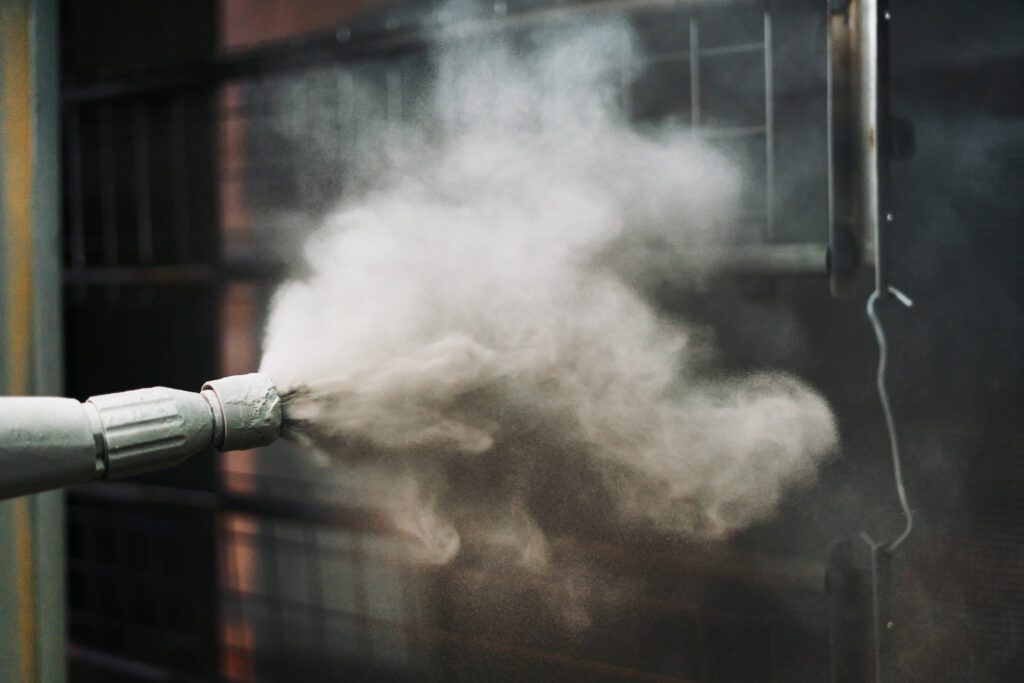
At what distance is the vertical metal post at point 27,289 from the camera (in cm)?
92

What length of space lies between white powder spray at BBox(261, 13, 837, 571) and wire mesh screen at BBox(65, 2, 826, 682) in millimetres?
69

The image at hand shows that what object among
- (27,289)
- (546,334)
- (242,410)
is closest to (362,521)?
(546,334)

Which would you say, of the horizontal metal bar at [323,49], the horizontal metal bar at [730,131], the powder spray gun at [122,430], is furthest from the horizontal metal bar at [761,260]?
the powder spray gun at [122,430]

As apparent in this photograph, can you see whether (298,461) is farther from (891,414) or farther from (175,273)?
(891,414)

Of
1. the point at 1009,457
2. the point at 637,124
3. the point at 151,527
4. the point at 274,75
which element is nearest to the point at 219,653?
the point at 151,527

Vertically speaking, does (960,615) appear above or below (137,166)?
below

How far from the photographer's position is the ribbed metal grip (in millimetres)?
645

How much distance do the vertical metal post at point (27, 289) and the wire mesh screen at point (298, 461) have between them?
0.53 metres

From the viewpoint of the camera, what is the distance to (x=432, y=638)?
4.66ft

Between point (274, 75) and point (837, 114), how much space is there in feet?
3.12

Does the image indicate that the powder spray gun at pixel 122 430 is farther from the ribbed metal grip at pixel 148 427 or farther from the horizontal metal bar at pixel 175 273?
the horizontal metal bar at pixel 175 273

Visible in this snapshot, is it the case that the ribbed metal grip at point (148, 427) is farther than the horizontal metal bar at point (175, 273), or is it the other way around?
the horizontal metal bar at point (175, 273)

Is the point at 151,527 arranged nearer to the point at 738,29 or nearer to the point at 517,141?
the point at 517,141

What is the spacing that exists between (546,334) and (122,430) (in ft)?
1.97
